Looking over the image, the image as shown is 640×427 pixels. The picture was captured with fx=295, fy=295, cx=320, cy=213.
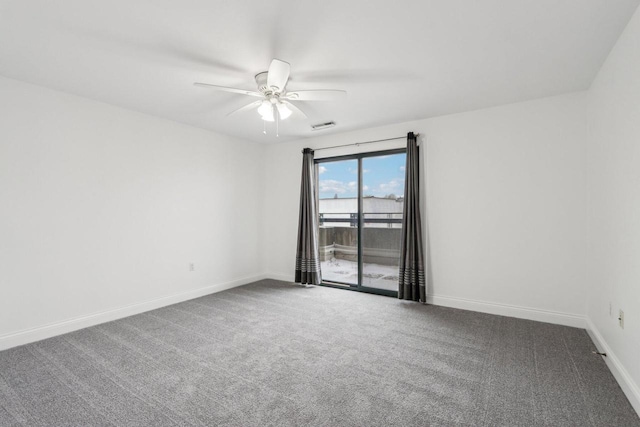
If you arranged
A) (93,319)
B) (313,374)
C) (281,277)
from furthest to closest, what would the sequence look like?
(281,277), (93,319), (313,374)

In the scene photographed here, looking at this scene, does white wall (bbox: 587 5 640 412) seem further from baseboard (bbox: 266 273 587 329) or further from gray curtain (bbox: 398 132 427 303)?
gray curtain (bbox: 398 132 427 303)

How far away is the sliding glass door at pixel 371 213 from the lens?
14.9ft

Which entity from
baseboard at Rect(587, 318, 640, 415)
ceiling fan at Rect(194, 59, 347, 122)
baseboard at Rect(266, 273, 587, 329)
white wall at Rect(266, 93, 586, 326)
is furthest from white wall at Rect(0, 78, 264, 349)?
baseboard at Rect(587, 318, 640, 415)

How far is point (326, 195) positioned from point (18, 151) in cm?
390

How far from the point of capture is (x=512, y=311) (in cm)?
346

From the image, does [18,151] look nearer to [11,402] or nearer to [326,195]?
[11,402]

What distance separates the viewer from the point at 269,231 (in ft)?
18.2

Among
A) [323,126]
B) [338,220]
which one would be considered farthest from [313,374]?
[323,126]

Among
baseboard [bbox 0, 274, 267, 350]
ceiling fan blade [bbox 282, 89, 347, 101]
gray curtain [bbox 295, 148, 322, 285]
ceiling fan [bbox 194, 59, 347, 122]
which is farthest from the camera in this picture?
gray curtain [bbox 295, 148, 322, 285]

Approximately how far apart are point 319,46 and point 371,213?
9.38 feet

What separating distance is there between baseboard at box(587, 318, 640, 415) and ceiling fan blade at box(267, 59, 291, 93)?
3174 millimetres

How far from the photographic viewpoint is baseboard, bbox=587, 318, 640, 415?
1850 millimetres

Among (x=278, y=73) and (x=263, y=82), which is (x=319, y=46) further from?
(x=263, y=82)

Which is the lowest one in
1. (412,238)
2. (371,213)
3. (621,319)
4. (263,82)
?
(621,319)
